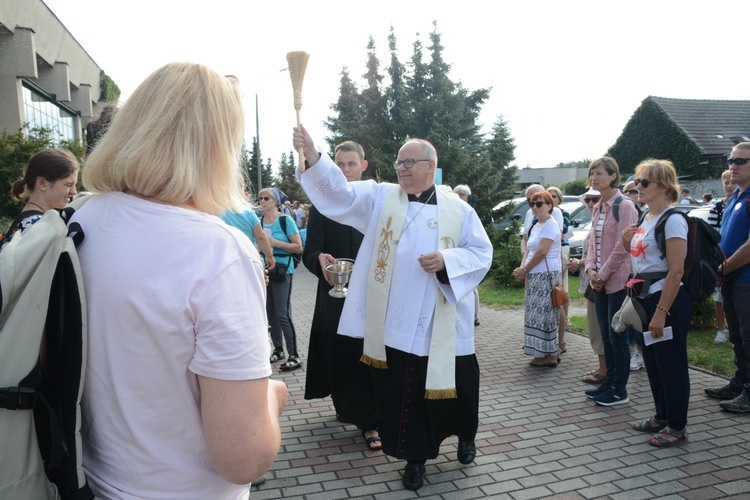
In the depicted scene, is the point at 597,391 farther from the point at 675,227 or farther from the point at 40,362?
the point at 40,362

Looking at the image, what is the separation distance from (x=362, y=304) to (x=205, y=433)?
A: 2783 millimetres

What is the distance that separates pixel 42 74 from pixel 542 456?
86.1ft

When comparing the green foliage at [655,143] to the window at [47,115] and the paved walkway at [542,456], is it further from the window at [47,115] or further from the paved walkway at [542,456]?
the window at [47,115]

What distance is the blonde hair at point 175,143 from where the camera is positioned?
4.32 ft

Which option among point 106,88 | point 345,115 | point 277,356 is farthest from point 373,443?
point 106,88

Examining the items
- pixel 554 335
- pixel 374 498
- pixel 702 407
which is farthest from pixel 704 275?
pixel 374 498

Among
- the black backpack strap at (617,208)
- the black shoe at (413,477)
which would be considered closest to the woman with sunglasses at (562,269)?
the black backpack strap at (617,208)

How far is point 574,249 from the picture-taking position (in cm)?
1459

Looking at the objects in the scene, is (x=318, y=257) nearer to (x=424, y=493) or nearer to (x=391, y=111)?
(x=424, y=493)

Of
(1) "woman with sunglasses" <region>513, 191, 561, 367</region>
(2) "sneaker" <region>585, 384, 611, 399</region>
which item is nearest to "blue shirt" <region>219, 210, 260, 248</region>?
(1) "woman with sunglasses" <region>513, 191, 561, 367</region>

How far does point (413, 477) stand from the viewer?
377 centimetres

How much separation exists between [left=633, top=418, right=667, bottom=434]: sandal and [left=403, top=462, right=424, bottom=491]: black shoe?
1.99 m

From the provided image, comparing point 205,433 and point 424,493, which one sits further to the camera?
point 424,493

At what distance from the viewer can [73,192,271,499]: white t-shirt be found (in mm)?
1243
